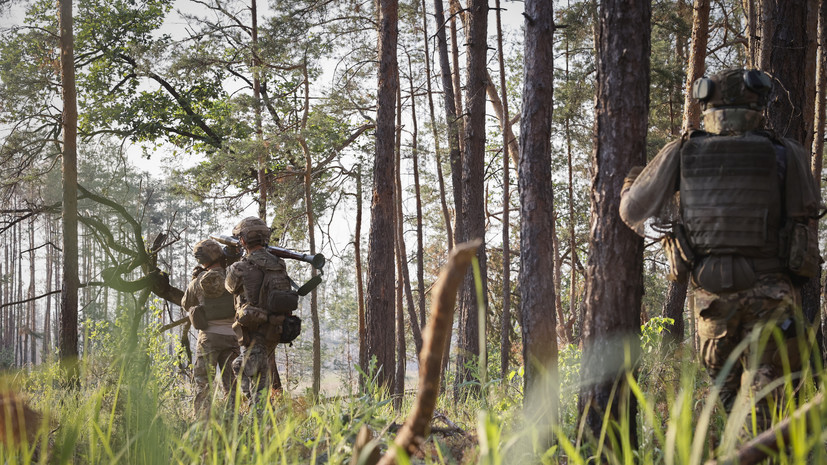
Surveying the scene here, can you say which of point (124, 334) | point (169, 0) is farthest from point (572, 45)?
point (124, 334)

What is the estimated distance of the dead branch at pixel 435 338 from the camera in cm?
114

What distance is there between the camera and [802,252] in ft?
11.7

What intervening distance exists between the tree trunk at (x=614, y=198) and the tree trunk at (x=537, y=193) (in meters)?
2.46

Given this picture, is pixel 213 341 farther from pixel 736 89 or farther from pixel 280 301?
pixel 736 89

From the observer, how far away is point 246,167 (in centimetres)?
1516

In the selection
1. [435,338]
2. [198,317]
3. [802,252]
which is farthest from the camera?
[198,317]

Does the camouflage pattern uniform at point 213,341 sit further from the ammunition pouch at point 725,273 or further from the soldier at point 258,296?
the ammunition pouch at point 725,273

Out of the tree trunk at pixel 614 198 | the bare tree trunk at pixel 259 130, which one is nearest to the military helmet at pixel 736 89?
the tree trunk at pixel 614 198

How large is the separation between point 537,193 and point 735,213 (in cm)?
318

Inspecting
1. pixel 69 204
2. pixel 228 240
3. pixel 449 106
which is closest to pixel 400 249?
pixel 449 106

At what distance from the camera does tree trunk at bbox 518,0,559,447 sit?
643 centimetres


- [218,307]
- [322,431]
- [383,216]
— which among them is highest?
[383,216]

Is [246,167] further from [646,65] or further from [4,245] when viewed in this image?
[4,245]

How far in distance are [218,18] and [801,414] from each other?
17865 mm
